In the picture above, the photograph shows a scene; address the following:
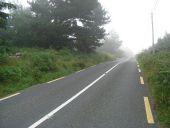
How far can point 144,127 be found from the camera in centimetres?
580

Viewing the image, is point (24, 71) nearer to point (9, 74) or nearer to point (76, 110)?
point (9, 74)

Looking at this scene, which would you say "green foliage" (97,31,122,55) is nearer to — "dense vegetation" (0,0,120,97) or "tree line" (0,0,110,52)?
"dense vegetation" (0,0,120,97)

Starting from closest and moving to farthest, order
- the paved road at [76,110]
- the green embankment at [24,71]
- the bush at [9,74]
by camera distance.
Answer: the paved road at [76,110] → the green embankment at [24,71] → the bush at [9,74]

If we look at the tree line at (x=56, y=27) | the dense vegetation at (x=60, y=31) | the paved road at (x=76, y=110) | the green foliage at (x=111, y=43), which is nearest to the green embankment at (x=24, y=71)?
the paved road at (x=76, y=110)

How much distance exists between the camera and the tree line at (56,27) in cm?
2903

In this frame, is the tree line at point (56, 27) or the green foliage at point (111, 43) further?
the green foliage at point (111, 43)

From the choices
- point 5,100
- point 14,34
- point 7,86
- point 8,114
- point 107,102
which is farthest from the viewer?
point 14,34

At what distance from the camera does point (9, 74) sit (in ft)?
42.1

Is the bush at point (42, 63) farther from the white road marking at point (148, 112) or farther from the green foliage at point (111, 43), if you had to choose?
the green foliage at point (111, 43)

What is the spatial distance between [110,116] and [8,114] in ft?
10.0

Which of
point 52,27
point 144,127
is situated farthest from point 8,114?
point 52,27

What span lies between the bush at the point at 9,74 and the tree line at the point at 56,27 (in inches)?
602

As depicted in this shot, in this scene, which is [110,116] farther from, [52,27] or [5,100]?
[52,27]

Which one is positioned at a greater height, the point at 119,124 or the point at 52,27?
the point at 52,27
